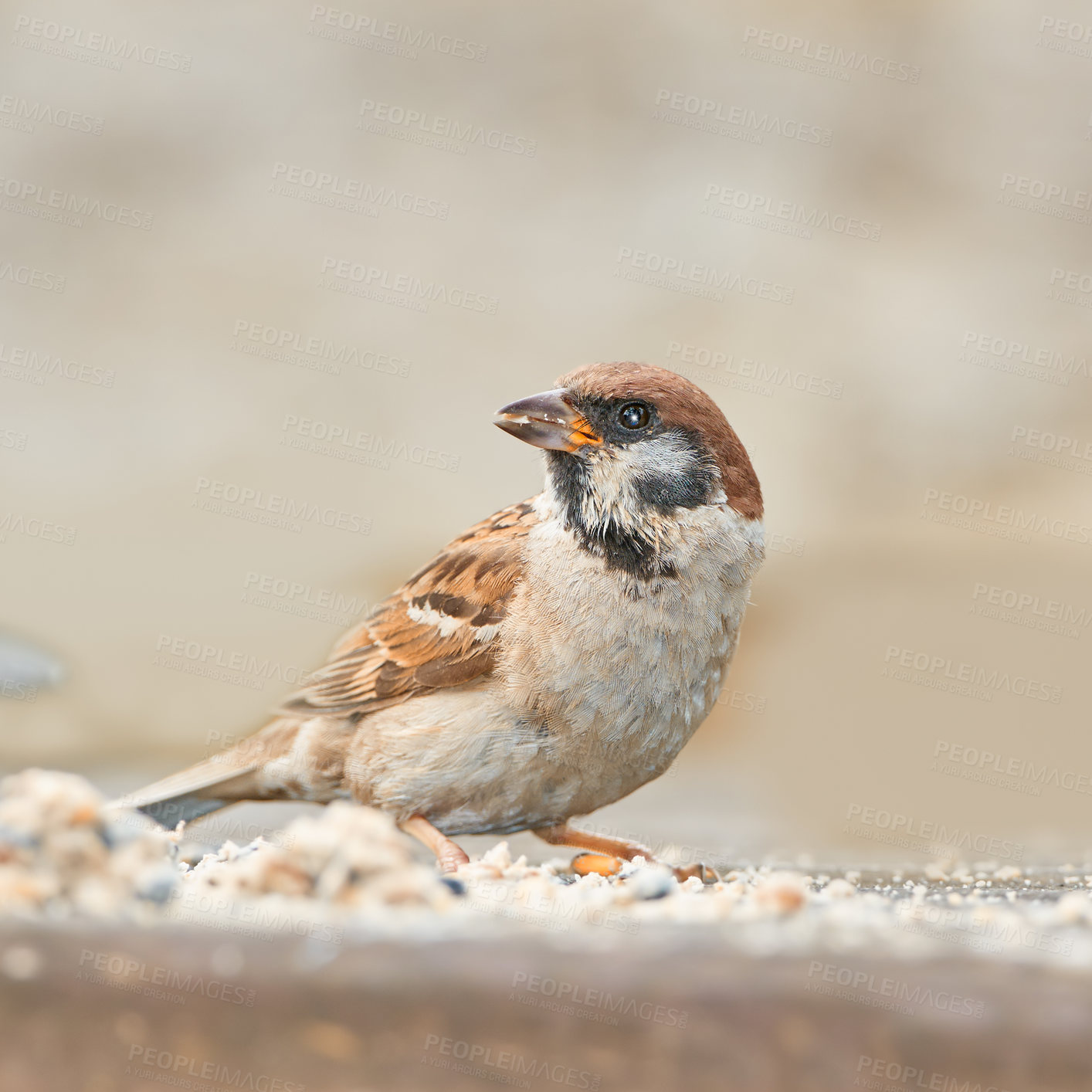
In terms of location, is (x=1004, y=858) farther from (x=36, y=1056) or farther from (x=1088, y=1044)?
(x=36, y=1056)

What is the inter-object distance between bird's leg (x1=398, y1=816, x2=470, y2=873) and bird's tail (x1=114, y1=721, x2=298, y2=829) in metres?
0.64

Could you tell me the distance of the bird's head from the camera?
352 centimetres

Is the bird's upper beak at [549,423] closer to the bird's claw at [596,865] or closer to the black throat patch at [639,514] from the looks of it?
the black throat patch at [639,514]

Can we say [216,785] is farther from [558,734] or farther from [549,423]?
[549,423]

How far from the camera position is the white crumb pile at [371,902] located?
1842 millimetres

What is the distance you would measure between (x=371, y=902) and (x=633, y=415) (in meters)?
1.88

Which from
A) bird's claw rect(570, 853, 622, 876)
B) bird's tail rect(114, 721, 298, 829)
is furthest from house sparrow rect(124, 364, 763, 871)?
bird's tail rect(114, 721, 298, 829)

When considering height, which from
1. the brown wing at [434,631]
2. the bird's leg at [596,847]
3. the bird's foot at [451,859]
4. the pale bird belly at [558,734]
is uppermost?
the brown wing at [434,631]

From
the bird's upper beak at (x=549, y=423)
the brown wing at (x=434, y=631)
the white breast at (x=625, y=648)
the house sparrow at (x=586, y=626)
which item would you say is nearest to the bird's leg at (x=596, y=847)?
the house sparrow at (x=586, y=626)

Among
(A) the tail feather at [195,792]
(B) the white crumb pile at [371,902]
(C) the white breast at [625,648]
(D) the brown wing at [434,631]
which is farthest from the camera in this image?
(A) the tail feather at [195,792]

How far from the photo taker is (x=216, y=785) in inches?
164


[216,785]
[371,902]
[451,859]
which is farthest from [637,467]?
[216,785]

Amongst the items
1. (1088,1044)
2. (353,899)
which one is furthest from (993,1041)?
(353,899)

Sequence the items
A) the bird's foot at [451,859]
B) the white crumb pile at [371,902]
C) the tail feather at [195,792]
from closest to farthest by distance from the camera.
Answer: the white crumb pile at [371,902]
the bird's foot at [451,859]
the tail feather at [195,792]
